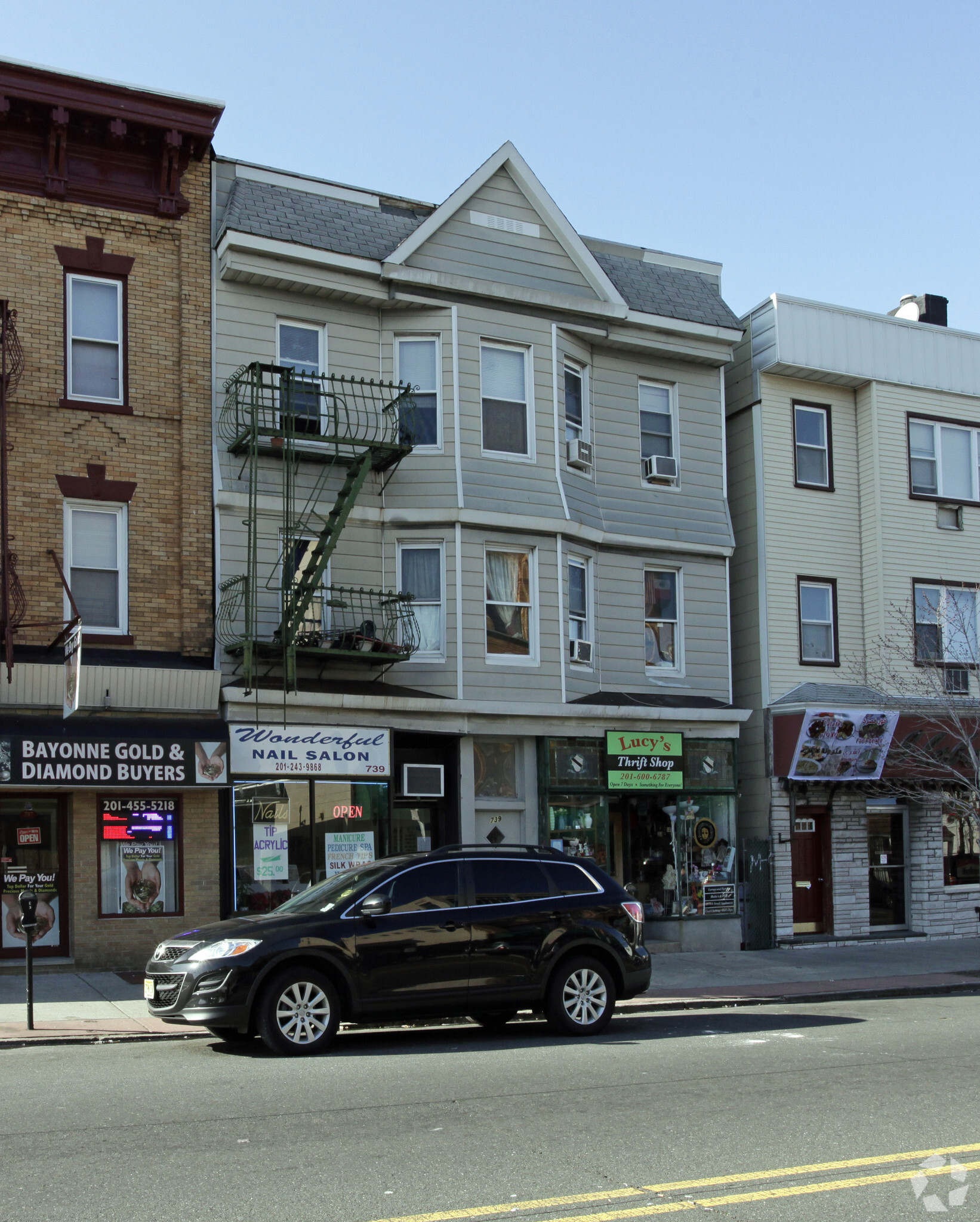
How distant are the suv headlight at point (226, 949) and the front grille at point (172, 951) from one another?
0.55ft

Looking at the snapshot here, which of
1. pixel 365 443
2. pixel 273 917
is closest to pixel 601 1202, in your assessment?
pixel 273 917

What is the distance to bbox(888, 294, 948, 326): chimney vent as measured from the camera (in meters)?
26.5

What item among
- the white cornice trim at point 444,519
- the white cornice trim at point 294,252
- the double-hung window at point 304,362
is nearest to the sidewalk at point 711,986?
the white cornice trim at point 444,519

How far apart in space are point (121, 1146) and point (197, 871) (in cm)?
1000

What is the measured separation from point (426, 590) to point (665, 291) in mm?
7053

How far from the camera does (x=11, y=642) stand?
52.9ft

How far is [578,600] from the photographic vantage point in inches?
837

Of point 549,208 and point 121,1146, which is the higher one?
point 549,208

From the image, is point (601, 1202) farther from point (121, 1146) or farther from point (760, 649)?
point (760, 649)

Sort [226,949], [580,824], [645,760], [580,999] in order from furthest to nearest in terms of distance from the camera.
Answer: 1. [645,760]
2. [580,824]
3. [580,999]
4. [226,949]

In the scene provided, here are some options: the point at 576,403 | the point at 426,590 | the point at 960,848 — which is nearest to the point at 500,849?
the point at 426,590

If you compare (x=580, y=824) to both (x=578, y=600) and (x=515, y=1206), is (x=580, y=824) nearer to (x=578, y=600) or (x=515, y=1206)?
(x=578, y=600)

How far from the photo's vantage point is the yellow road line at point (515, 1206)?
20.6 ft

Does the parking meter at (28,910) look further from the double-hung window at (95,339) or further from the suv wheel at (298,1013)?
the double-hung window at (95,339)
